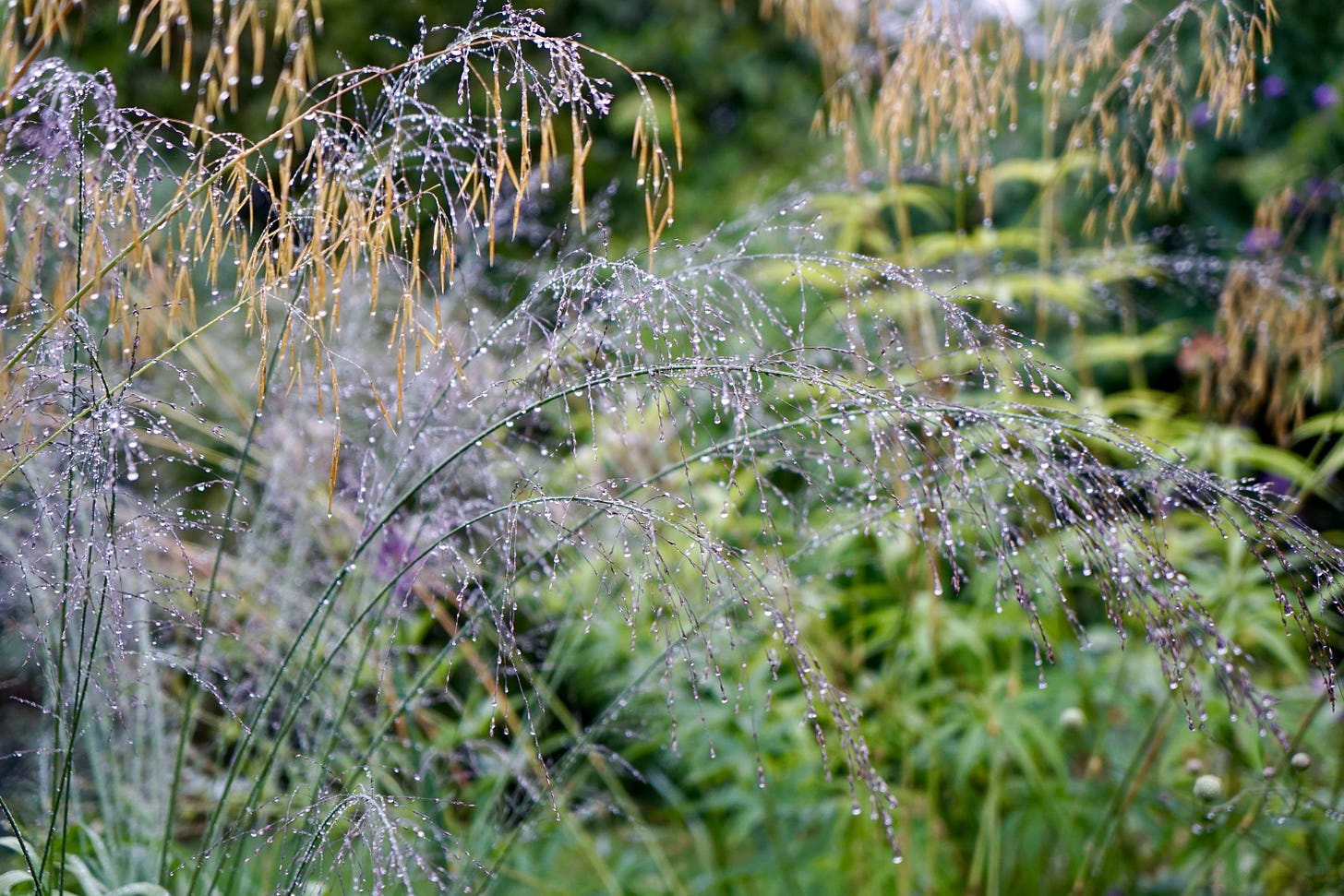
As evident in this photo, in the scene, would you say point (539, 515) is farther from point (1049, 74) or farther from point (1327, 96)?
point (1327, 96)

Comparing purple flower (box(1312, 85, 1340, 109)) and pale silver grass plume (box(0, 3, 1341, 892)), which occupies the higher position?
purple flower (box(1312, 85, 1340, 109))

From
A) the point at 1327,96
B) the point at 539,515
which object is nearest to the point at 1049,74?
the point at 539,515

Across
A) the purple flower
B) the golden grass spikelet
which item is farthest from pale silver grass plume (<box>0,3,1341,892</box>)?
the purple flower

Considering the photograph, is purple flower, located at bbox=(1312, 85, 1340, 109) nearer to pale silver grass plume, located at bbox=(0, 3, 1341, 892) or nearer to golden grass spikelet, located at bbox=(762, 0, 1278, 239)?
golden grass spikelet, located at bbox=(762, 0, 1278, 239)

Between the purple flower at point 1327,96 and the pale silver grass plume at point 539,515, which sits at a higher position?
the purple flower at point 1327,96

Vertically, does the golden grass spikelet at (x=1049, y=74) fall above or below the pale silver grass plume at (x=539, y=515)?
above

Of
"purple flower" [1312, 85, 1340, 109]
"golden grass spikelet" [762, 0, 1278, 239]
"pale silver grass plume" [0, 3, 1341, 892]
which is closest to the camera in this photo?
"pale silver grass plume" [0, 3, 1341, 892]

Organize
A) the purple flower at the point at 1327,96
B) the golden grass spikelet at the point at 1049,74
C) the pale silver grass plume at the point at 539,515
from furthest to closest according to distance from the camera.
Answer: the purple flower at the point at 1327,96, the golden grass spikelet at the point at 1049,74, the pale silver grass plume at the point at 539,515

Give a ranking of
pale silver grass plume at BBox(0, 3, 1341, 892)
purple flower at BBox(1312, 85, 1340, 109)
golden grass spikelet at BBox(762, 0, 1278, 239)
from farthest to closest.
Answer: purple flower at BBox(1312, 85, 1340, 109) → golden grass spikelet at BBox(762, 0, 1278, 239) → pale silver grass plume at BBox(0, 3, 1341, 892)

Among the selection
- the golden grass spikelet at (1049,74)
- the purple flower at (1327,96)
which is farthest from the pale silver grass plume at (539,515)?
the purple flower at (1327,96)

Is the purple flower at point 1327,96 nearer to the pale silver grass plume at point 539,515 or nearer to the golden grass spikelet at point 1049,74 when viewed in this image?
the golden grass spikelet at point 1049,74

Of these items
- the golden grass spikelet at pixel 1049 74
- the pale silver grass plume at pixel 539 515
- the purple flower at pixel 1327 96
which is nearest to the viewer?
the pale silver grass plume at pixel 539 515

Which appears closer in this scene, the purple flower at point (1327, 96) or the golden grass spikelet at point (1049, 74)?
the golden grass spikelet at point (1049, 74)

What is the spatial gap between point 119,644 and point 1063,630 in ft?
6.62
